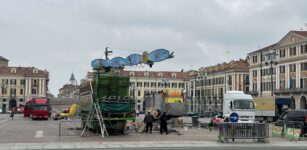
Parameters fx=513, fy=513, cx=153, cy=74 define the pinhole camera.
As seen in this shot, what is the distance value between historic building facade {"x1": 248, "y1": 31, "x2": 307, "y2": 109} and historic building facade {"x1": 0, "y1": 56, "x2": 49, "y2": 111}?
3240 inches

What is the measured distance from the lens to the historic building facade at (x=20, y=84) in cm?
16700

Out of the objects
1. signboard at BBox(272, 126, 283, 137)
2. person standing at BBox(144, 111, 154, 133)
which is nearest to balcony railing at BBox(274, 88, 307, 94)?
signboard at BBox(272, 126, 283, 137)

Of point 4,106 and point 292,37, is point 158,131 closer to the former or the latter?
point 292,37

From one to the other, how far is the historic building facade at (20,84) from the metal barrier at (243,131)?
484 feet

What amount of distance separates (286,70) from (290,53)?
375cm

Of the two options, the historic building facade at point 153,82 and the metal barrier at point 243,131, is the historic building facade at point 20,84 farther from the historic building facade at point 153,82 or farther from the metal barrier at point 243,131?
the metal barrier at point 243,131

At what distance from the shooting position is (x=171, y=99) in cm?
4659

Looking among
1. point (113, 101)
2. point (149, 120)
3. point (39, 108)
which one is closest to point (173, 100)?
point (149, 120)

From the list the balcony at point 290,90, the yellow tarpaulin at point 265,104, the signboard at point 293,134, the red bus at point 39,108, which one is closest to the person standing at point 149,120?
the signboard at point 293,134

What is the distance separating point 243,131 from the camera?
85.4 ft

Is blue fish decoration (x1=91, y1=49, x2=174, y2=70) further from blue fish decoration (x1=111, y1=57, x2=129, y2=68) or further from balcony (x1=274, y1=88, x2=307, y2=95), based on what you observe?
balcony (x1=274, y1=88, x2=307, y2=95)

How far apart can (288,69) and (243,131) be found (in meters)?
80.0

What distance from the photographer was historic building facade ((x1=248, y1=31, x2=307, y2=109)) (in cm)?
9644

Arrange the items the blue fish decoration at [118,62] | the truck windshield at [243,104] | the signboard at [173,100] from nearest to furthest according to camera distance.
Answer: the blue fish decoration at [118,62], the truck windshield at [243,104], the signboard at [173,100]
